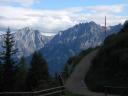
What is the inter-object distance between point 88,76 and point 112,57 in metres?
3.97

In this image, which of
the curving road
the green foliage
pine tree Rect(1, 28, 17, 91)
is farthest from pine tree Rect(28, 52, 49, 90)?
the green foliage

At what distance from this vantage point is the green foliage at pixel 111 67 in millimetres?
40472

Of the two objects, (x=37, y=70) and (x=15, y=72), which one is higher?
(x=15, y=72)

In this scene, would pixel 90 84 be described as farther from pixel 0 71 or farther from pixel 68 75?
pixel 0 71

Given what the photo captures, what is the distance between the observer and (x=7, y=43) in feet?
304

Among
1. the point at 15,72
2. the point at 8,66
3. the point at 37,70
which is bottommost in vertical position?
the point at 37,70

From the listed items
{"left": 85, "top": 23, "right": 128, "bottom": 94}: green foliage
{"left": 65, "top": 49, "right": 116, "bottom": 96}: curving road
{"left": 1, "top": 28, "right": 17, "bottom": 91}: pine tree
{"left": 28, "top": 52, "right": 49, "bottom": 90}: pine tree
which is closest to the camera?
{"left": 85, "top": 23, "right": 128, "bottom": 94}: green foliage

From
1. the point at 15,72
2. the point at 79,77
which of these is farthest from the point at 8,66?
the point at 79,77

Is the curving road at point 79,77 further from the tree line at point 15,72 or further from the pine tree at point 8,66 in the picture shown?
the pine tree at point 8,66

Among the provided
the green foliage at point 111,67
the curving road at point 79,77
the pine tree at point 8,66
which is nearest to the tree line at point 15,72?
the pine tree at point 8,66

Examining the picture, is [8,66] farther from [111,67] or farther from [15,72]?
[111,67]

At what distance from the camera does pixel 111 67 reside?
4375 centimetres

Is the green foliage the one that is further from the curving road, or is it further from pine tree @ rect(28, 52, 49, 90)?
pine tree @ rect(28, 52, 49, 90)

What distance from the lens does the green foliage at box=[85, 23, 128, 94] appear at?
40472mm
